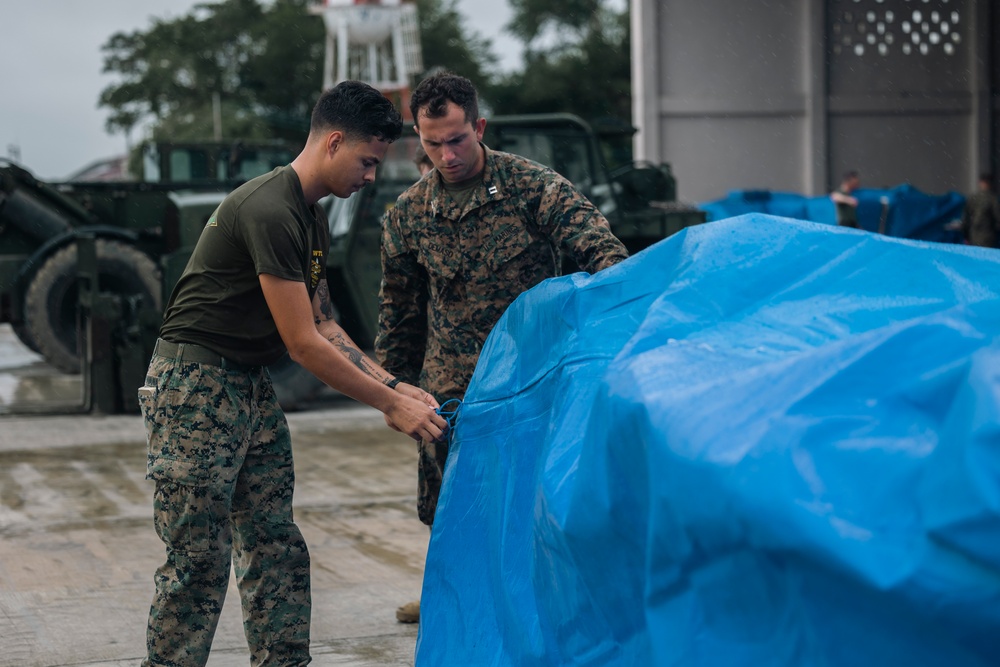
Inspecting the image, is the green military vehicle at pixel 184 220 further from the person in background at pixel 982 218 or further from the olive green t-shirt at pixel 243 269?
the olive green t-shirt at pixel 243 269

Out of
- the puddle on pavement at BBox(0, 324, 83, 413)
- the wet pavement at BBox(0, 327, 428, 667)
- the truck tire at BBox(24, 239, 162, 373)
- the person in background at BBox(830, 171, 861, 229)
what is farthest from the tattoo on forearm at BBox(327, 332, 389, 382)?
the person in background at BBox(830, 171, 861, 229)

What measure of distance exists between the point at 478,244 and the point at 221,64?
50.0m

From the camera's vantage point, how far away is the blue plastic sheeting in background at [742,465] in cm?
180

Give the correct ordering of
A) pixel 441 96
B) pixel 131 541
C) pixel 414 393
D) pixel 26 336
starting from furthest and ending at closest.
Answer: pixel 26 336, pixel 131 541, pixel 441 96, pixel 414 393

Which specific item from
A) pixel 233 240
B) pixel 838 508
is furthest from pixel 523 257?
pixel 838 508

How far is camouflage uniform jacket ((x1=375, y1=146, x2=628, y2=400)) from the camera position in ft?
12.3

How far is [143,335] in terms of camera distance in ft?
30.3

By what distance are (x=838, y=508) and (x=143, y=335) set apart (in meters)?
8.02

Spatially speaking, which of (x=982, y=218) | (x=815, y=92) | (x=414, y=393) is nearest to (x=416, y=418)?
(x=414, y=393)

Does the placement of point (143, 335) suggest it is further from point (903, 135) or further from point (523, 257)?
point (903, 135)

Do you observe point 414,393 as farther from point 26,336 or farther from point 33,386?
point 26,336

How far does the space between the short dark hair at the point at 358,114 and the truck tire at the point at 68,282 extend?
8449 mm

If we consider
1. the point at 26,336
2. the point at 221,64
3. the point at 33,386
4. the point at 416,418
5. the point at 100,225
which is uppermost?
the point at 221,64

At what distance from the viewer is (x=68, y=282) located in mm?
11391
